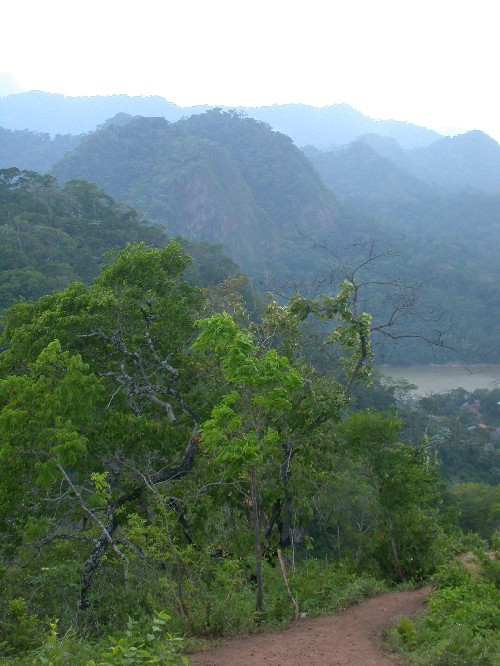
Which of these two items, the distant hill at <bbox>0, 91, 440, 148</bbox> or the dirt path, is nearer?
the dirt path

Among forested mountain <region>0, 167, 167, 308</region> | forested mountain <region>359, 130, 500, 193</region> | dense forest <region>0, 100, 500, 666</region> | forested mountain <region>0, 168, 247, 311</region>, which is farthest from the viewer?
forested mountain <region>359, 130, 500, 193</region>

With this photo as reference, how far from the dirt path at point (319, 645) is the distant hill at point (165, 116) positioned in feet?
395

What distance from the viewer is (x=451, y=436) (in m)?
24.5

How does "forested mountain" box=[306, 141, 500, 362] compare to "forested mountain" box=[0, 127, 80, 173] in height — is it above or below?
below

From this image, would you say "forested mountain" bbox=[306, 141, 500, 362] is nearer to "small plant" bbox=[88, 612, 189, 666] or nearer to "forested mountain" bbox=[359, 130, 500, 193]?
"forested mountain" bbox=[359, 130, 500, 193]

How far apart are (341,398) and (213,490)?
1.65m

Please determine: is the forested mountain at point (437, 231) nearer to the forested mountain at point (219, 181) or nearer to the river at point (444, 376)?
the river at point (444, 376)

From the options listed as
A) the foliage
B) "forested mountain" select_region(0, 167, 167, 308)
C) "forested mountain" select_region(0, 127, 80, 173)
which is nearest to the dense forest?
the foliage

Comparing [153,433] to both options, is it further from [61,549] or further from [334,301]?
[334,301]

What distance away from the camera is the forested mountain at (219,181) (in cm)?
6291

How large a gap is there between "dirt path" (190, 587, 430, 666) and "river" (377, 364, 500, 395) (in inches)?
1329

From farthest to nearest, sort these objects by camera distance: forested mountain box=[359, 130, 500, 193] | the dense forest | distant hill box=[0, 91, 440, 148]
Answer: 1. distant hill box=[0, 91, 440, 148]
2. forested mountain box=[359, 130, 500, 193]
3. the dense forest

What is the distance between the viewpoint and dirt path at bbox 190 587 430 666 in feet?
13.5

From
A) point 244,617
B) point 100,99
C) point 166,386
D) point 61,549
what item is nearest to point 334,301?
point 166,386
